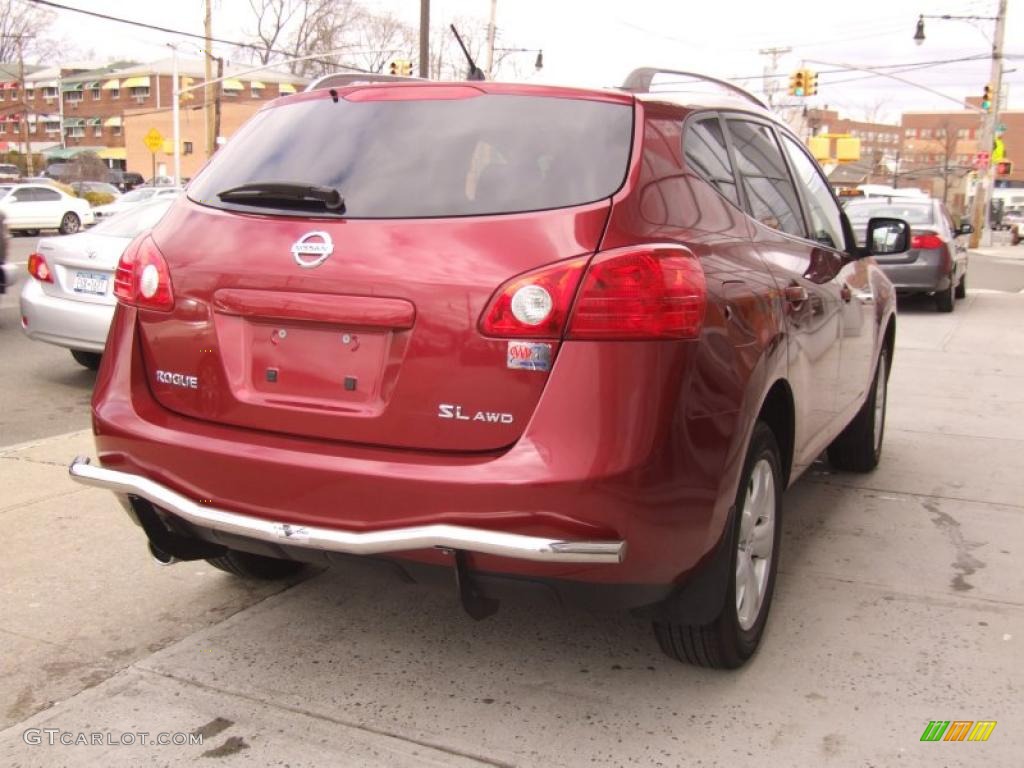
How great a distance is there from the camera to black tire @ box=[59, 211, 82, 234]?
29.2m

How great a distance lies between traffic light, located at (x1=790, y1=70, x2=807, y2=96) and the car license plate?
28.0m

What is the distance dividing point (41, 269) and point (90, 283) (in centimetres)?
53

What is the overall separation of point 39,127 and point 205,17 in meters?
71.1

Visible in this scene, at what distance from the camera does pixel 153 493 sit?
287 cm

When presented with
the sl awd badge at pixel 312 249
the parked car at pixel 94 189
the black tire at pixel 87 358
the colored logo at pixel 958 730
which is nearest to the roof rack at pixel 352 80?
the sl awd badge at pixel 312 249

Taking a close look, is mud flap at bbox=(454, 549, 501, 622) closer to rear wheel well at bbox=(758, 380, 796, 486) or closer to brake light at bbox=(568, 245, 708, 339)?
brake light at bbox=(568, 245, 708, 339)

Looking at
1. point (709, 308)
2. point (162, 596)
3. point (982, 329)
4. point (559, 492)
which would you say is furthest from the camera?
point (982, 329)

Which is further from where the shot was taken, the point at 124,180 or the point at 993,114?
the point at 124,180

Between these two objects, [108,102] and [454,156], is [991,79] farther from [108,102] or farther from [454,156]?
[108,102]

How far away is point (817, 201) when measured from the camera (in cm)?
463

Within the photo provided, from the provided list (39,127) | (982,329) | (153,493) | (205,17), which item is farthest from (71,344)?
(39,127)

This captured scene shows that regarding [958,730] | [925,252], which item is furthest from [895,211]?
[958,730]

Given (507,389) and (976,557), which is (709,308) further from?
(976,557)

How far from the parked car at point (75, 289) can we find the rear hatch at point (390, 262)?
16.8 feet
